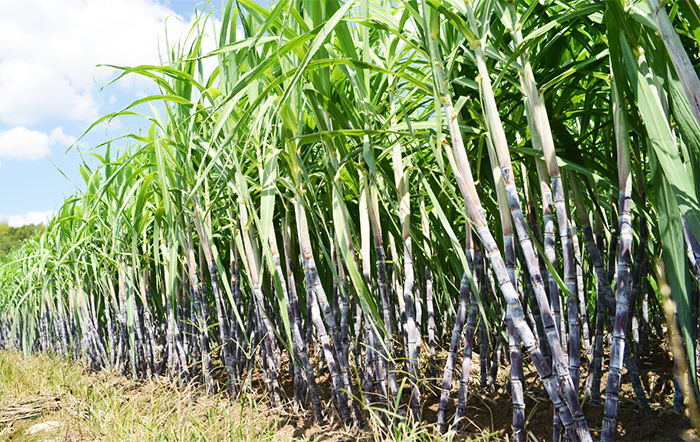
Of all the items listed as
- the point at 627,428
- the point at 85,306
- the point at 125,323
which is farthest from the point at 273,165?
the point at 85,306

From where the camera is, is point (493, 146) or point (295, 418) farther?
point (295, 418)

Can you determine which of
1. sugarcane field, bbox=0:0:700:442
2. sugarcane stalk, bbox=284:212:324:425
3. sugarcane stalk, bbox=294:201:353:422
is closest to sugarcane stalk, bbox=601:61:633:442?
sugarcane field, bbox=0:0:700:442

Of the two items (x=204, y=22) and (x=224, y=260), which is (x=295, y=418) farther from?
(x=204, y=22)

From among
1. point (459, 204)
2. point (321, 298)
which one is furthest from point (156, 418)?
point (459, 204)

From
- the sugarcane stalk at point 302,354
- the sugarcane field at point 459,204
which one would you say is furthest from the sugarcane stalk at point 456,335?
the sugarcane stalk at point 302,354

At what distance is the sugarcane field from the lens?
64 centimetres

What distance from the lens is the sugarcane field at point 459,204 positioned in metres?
0.64

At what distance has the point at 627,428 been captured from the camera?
0.89m

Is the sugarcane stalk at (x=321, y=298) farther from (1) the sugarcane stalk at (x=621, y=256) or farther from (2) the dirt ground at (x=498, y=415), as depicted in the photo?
(1) the sugarcane stalk at (x=621, y=256)

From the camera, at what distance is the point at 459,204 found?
Answer: 0.83m

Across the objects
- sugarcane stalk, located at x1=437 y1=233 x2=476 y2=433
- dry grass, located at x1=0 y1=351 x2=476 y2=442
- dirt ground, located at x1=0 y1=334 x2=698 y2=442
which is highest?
sugarcane stalk, located at x1=437 y1=233 x2=476 y2=433

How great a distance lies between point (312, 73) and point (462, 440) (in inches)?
36.8

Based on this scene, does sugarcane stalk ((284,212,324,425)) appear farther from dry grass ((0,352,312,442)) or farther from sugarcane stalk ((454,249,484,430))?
sugarcane stalk ((454,249,484,430))

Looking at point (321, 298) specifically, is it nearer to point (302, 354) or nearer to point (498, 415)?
point (302, 354)
